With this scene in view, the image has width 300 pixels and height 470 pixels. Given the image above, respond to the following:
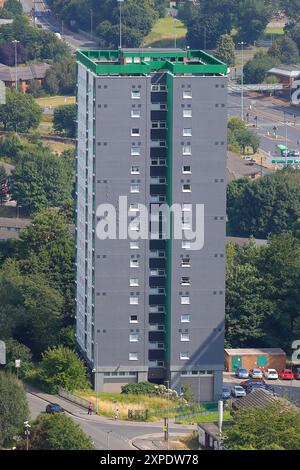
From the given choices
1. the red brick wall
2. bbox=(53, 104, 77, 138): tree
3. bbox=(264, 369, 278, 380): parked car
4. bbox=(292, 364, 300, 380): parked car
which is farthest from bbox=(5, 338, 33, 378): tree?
bbox=(53, 104, 77, 138): tree

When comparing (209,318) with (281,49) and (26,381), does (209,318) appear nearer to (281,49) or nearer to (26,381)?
(26,381)

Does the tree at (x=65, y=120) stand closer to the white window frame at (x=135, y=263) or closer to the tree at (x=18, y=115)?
the tree at (x=18, y=115)

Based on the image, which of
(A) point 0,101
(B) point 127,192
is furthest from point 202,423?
(A) point 0,101

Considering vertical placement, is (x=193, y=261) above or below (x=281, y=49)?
above

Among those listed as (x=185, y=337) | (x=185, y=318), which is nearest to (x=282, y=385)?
(x=185, y=337)

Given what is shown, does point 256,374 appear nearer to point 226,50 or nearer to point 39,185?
point 39,185

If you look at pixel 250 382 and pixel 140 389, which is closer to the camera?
pixel 140 389
